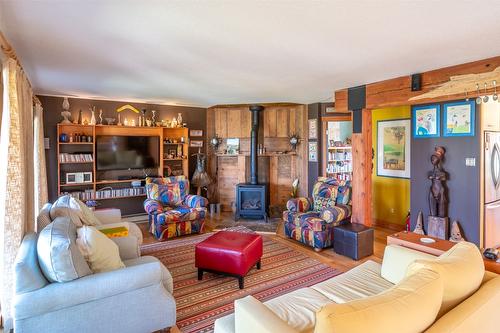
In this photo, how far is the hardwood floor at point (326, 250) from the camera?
12.4 feet

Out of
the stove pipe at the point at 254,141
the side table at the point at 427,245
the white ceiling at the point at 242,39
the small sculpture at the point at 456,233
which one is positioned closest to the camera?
the white ceiling at the point at 242,39

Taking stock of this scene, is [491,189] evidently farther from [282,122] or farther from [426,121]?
[282,122]

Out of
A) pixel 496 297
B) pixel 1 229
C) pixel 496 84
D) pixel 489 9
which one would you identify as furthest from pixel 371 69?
pixel 1 229

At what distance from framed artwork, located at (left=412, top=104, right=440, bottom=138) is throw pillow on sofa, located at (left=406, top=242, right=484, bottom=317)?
3019mm

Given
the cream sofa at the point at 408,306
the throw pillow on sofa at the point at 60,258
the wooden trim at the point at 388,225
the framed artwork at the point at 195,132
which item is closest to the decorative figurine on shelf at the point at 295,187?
the wooden trim at the point at 388,225

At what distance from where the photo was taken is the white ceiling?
6.64 feet

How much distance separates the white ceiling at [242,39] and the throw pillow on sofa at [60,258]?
5.13 ft

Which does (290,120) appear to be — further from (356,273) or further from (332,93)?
(356,273)

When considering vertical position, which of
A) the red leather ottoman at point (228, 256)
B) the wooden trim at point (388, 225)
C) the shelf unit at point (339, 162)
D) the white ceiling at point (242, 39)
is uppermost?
the white ceiling at point (242, 39)

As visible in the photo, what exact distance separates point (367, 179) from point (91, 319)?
12.8 ft

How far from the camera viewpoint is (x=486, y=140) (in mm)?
3830

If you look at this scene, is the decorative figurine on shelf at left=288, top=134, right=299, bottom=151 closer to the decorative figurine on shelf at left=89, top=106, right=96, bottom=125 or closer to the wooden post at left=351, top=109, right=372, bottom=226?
the wooden post at left=351, top=109, right=372, bottom=226

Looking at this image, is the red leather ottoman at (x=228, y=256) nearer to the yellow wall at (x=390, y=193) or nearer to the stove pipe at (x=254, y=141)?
the stove pipe at (x=254, y=141)

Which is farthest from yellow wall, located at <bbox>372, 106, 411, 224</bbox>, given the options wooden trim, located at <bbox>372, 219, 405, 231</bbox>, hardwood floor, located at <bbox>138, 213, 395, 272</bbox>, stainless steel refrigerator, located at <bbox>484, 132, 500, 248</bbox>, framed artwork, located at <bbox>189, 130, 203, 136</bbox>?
framed artwork, located at <bbox>189, 130, 203, 136</bbox>
